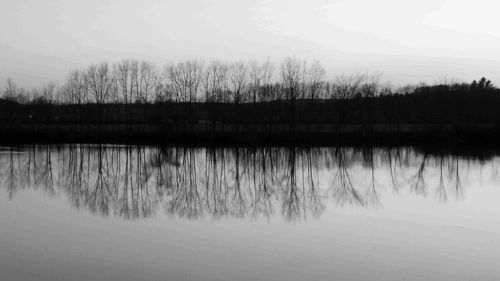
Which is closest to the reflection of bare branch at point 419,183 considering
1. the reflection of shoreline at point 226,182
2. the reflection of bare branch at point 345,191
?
the reflection of shoreline at point 226,182

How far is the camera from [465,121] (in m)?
55.8

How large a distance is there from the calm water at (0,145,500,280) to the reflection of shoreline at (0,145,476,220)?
0.06 m

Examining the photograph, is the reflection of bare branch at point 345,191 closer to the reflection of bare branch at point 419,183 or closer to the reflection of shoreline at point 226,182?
the reflection of shoreline at point 226,182

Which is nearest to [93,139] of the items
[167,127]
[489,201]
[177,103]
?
[167,127]

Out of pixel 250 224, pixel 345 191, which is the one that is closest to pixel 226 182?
pixel 345 191

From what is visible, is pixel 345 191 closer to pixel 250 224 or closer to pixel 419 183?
pixel 419 183

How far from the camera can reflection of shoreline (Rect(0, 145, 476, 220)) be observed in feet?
51.2

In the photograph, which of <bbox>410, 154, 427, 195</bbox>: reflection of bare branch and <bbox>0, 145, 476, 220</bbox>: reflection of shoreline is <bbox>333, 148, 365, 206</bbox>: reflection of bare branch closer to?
<bbox>0, 145, 476, 220</bbox>: reflection of shoreline

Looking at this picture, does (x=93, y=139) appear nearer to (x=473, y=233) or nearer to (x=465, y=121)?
(x=465, y=121)

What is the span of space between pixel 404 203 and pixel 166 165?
14317 millimetres

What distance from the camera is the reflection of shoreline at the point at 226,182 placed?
15.6 metres

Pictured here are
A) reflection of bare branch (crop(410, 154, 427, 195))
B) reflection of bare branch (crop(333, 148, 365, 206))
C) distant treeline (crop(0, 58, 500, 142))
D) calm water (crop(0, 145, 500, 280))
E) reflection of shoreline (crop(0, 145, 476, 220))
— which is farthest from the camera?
distant treeline (crop(0, 58, 500, 142))

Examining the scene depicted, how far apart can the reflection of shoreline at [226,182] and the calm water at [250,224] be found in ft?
0.20

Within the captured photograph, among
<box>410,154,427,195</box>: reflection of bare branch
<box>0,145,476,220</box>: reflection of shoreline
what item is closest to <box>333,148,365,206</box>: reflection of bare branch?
<box>0,145,476,220</box>: reflection of shoreline
